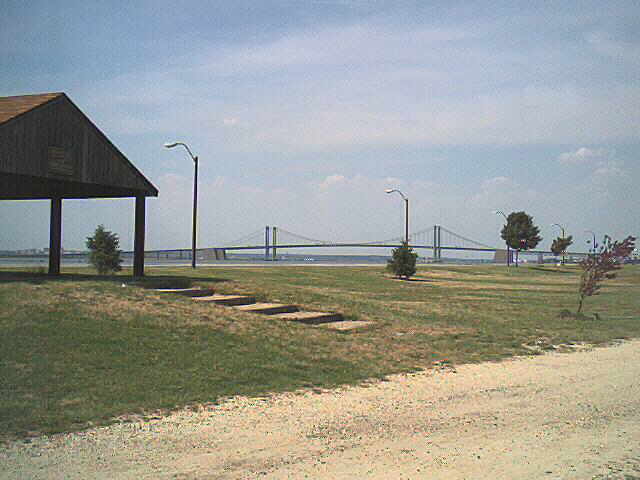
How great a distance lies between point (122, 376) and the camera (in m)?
7.87

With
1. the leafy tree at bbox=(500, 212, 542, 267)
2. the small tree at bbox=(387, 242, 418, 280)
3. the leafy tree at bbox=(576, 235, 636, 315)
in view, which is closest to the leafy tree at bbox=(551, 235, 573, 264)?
the leafy tree at bbox=(500, 212, 542, 267)

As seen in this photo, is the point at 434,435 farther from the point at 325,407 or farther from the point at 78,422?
the point at 78,422

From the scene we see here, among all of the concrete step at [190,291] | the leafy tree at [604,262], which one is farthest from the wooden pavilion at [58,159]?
the leafy tree at [604,262]

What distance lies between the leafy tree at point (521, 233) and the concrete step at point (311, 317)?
195ft

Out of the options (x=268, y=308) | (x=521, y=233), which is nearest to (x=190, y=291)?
(x=268, y=308)

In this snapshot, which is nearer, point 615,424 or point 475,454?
point 475,454

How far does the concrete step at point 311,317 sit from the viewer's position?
42.8ft

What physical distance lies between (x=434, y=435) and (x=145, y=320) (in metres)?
5.78

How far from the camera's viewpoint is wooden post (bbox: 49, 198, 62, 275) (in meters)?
17.3

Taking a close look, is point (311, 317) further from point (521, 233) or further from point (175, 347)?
point (521, 233)

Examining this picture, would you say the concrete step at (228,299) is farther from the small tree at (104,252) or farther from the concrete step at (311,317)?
the small tree at (104,252)

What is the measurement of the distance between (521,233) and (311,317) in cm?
6075

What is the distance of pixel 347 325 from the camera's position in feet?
43.6


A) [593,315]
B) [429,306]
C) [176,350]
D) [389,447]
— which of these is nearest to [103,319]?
[176,350]
